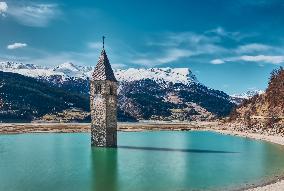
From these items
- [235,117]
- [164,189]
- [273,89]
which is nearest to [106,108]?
[164,189]

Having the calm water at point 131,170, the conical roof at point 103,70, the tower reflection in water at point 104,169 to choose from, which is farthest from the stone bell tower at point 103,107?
the calm water at point 131,170

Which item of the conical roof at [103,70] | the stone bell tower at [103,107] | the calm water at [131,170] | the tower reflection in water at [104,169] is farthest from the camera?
the conical roof at [103,70]

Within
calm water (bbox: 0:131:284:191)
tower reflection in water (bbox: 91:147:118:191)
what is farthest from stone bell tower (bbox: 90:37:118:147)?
calm water (bbox: 0:131:284:191)

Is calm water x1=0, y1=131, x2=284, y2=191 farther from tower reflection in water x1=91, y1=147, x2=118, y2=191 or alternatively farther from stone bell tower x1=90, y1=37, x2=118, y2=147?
stone bell tower x1=90, y1=37, x2=118, y2=147

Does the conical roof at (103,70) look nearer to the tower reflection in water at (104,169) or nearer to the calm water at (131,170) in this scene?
the tower reflection in water at (104,169)

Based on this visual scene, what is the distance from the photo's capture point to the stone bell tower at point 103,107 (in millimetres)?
85188

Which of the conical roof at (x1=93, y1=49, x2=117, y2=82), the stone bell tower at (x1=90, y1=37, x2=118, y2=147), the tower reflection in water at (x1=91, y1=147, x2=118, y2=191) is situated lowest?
the tower reflection in water at (x1=91, y1=147, x2=118, y2=191)

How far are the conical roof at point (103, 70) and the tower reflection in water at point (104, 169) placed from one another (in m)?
13.5

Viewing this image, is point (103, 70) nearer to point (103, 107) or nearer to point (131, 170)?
point (103, 107)

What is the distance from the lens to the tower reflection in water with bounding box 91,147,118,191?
45.8 metres

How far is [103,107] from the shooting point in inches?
3356

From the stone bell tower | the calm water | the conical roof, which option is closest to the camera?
the calm water

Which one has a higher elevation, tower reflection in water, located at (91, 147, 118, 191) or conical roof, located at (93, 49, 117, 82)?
conical roof, located at (93, 49, 117, 82)

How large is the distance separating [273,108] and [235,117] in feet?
148
